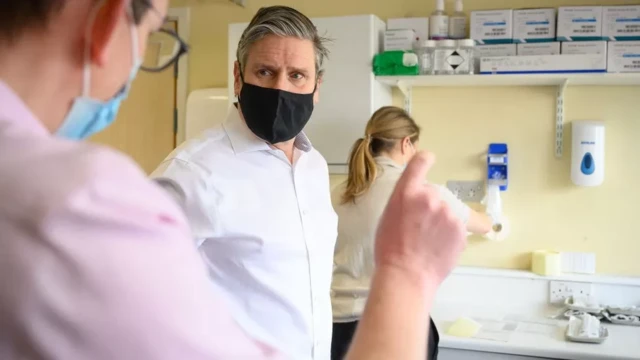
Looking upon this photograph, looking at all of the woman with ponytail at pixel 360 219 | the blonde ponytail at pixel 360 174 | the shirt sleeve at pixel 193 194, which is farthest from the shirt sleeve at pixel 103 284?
the blonde ponytail at pixel 360 174

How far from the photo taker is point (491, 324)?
2479mm

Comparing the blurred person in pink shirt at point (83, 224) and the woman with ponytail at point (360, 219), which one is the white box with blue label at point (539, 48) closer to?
the woman with ponytail at point (360, 219)

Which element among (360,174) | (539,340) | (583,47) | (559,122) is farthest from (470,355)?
(583,47)

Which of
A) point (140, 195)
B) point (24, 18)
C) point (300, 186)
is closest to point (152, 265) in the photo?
point (140, 195)

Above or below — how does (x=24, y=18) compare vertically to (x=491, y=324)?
above

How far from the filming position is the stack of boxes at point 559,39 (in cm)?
249

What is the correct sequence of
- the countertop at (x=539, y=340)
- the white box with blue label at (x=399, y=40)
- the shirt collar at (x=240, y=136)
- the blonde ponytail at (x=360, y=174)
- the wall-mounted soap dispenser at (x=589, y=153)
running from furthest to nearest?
the white box with blue label at (x=399, y=40)
the wall-mounted soap dispenser at (x=589, y=153)
the blonde ponytail at (x=360, y=174)
the countertop at (x=539, y=340)
the shirt collar at (x=240, y=136)

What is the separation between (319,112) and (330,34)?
0.33 m

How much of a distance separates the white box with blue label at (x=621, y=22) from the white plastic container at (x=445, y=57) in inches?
23.3

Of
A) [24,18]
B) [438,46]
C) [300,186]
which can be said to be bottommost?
[300,186]

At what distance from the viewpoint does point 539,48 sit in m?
2.62

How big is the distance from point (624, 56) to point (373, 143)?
1.05 meters

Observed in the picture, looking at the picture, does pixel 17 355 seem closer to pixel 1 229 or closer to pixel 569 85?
pixel 1 229

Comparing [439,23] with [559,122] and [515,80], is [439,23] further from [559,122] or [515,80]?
[559,122]
